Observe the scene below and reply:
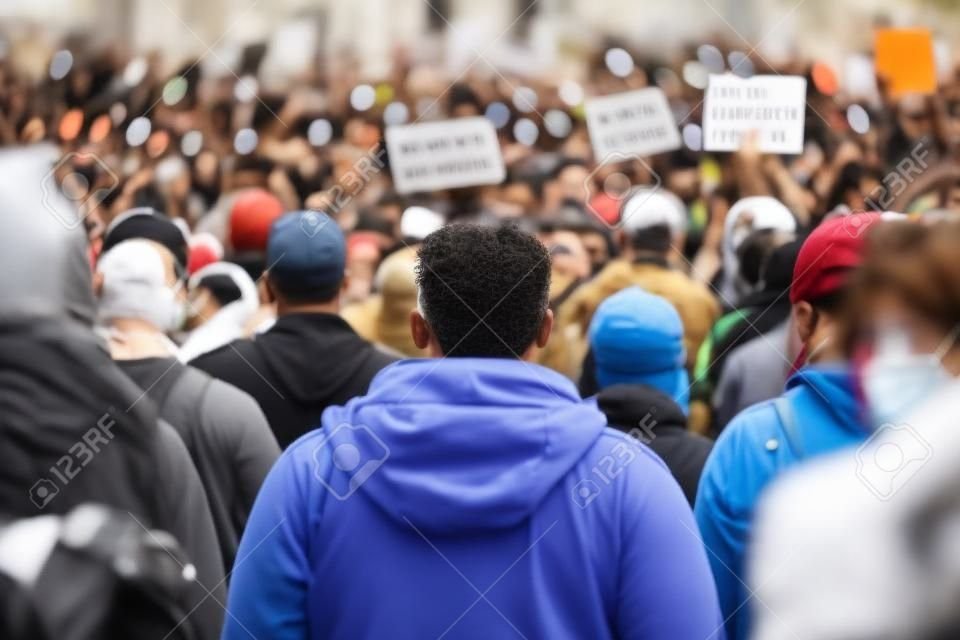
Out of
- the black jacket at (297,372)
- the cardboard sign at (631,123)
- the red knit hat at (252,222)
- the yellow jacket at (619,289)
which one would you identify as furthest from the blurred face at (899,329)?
the cardboard sign at (631,123)

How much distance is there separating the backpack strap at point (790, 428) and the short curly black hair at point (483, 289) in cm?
46

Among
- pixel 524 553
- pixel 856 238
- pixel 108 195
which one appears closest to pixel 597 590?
pixel 524 553

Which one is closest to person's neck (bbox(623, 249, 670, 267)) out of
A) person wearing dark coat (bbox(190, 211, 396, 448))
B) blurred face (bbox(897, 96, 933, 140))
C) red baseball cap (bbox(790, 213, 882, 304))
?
person wearing dark coat (bbox(190, 211, 396, 448))

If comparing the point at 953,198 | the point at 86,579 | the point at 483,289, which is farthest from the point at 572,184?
the point at 86,579

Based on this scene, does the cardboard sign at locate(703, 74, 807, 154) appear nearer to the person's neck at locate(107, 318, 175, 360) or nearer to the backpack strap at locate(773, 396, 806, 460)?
the person's neck at locate(107, 318, 175, 360)

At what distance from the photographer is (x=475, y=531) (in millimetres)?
2566

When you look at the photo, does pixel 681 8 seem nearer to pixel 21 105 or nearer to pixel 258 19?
pixel 258 19

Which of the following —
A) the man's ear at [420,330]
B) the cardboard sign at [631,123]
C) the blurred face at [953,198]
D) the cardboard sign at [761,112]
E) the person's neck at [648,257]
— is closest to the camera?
the man's ear at [420,330]

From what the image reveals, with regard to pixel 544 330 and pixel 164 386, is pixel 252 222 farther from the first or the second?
pixel 544 330

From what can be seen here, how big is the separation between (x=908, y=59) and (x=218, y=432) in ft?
20.0

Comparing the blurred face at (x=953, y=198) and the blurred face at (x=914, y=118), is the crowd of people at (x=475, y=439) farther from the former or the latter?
the blurred face at (x=914, y=118)

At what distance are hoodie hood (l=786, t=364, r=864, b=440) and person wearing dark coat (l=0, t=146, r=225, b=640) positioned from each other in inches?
49.4

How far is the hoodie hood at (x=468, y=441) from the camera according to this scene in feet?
8.35

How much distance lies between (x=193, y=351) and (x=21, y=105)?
4977 mm
